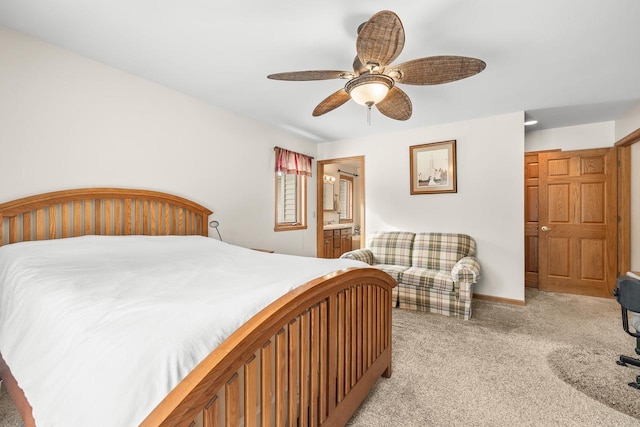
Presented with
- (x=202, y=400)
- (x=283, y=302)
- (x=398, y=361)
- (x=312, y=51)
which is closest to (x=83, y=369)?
(x=202, y=400)

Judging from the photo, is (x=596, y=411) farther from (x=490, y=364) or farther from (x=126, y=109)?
(x=126, y=109)

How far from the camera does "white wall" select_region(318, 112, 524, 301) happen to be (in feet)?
11.9

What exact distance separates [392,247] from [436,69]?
272cm

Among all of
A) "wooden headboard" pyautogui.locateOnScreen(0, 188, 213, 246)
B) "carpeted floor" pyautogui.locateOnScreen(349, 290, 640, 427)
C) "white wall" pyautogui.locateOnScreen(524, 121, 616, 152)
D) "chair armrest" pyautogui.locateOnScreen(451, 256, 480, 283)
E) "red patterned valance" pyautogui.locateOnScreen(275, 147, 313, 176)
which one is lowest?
"carpeted floor" pyautogui.locateOnScreen(349, 290, 640, 427)

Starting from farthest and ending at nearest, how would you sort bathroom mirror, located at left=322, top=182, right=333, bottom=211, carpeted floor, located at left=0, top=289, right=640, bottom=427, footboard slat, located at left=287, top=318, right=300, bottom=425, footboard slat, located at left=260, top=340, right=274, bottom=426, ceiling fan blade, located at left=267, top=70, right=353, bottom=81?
bathroom mirror, located at left=322, top=182, right=333, bottom=211 < ceiling fan blade, located at left=267, top=70, right=353, bottom=81 < carpeted floor, located at left=0, top=289, right=640, bottom=427 < footboard slat, located at left=287, top=318, right=300, bottom=425 < footboard slat, located at left=260, top=340, right=274, bottom=426

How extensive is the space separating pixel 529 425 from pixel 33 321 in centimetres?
246

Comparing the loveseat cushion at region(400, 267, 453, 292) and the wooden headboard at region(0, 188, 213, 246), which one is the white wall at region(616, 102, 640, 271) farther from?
the wooden headboard at region(0, 188, 213, 246)

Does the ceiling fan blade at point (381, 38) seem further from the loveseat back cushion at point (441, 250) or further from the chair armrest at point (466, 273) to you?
the loveseat back cushion at point (441, 250)

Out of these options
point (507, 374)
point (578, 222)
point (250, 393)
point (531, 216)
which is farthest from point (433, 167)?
point (250, 393)

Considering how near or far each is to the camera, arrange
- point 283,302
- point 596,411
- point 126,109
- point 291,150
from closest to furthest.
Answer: point 283,302 → point 596,411 → point 126,109 → point 291,150

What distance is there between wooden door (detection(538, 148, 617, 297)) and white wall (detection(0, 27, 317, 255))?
419cm

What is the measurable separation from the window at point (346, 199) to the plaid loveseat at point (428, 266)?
277 cm

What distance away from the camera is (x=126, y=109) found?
8.75ft

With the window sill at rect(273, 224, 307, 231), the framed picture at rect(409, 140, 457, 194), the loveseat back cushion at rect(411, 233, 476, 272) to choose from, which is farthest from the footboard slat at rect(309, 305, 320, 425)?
the framed picture at rect(409, 140, 457, 194)
